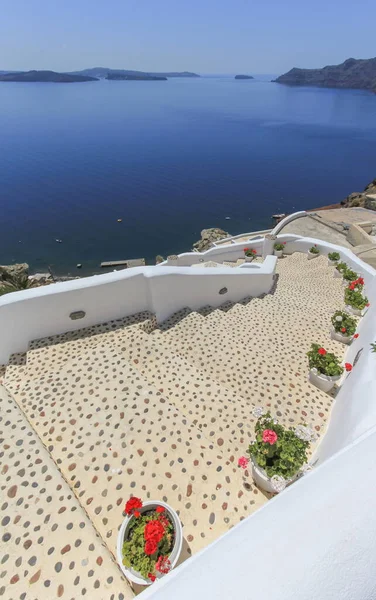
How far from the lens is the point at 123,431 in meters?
5.21

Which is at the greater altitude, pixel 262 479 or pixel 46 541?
pixel 46 541

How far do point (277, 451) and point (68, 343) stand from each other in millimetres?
5256

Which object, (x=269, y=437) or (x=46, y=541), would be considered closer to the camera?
(x=46, y=541)

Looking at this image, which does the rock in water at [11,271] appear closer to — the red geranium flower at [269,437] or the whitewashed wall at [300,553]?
the red geranium flower at [269,437]

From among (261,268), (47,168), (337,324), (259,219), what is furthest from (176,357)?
(47,168)

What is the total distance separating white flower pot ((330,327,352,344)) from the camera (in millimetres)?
9492

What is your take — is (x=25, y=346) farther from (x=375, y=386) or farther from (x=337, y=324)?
(x=337, y=324)

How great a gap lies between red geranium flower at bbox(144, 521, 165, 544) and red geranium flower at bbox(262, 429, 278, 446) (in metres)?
1.99

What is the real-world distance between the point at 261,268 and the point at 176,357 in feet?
21.3

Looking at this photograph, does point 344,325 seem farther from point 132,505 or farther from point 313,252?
point 313,252

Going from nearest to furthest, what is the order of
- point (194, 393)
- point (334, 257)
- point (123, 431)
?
point (123, 431) → point (194, 393) → point (334, 257)

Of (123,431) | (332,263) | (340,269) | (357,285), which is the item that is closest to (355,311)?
(357,285)

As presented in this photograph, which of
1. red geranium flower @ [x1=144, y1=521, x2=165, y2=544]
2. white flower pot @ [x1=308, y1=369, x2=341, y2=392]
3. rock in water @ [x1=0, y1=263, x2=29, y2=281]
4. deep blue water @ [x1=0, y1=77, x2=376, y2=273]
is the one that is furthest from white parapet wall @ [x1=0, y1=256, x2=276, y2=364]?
deep blue water @ [x1=0, y1=77, x2=376, y2=273]

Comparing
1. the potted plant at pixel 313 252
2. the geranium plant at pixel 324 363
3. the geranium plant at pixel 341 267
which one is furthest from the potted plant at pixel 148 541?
the potted plant at pixel 313 252
